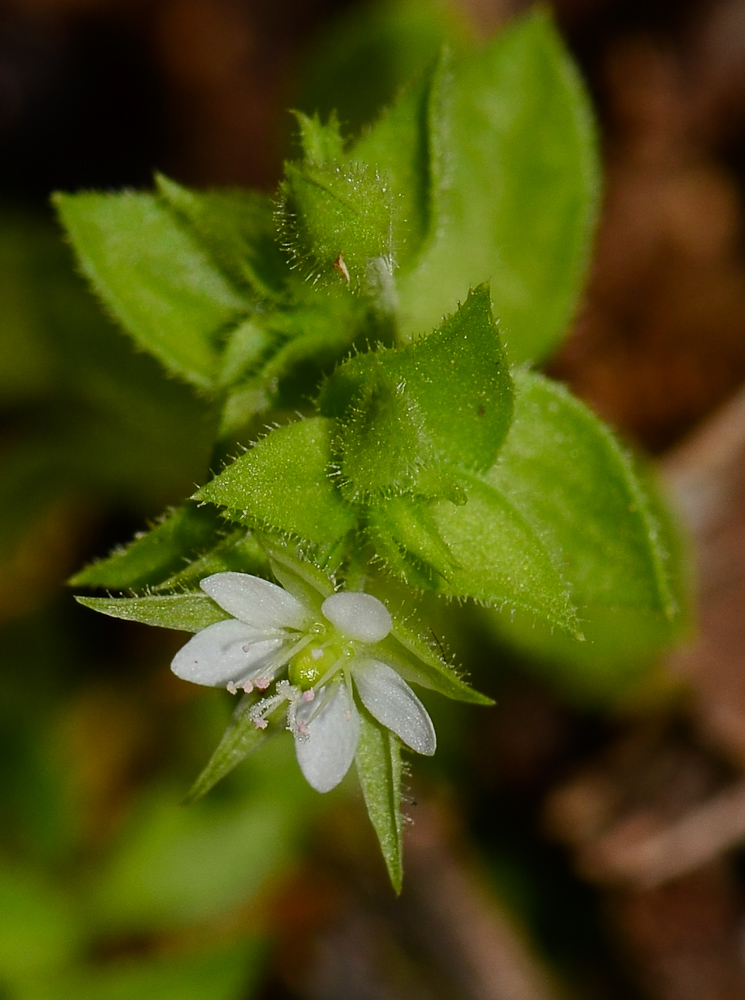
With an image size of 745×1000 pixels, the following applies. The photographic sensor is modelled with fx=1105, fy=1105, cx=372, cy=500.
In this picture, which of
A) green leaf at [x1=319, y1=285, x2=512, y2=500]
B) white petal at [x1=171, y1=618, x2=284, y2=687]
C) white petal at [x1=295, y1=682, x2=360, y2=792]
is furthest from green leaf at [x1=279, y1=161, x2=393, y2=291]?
white petal at [x1=295, y1=682, x2=360, y2=792]

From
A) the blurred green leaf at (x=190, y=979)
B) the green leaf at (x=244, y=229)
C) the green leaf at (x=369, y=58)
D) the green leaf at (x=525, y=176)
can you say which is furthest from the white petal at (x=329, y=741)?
the green leaf at (x=369, y=58)

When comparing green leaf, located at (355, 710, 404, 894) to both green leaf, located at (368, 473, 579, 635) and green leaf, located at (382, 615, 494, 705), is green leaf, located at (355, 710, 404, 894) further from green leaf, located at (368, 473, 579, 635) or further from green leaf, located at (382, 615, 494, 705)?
green leaf, located at (368, 473, 579, 635)

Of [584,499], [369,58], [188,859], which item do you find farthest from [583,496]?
[188,859]

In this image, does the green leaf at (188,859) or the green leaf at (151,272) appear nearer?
the green leaf at (151,272)

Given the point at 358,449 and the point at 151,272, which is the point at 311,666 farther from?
the point at 151,272

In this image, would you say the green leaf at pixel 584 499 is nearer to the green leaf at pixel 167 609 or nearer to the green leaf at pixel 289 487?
the green leaf at pixel 289 487

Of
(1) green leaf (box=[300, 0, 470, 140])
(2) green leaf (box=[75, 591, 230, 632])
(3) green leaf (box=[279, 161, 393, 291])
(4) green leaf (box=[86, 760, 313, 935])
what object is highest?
(1) green leaf (box=[300, 0, 470, 140])
